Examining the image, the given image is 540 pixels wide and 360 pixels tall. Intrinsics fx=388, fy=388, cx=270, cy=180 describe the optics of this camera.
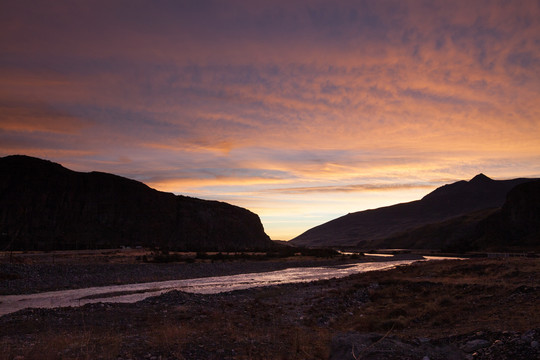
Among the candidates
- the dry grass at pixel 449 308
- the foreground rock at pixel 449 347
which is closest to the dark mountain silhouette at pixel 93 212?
the dry grass at pixel 449 308

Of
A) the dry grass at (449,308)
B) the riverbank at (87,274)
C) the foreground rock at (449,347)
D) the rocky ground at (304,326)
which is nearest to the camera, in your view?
the foreground rock at (449,347)

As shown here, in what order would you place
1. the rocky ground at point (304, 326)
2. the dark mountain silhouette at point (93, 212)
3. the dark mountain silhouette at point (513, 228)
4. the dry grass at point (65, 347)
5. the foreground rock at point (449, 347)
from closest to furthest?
the foreground rock at point (449, 347), the rocky ground at point (304, 326), the dry grass at point (65, 347), the dark mountain silhouette at point (513, 228), the dark mountain silhouette at point (93, 212)

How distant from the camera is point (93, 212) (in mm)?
125812

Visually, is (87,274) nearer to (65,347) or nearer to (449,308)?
(65,347)

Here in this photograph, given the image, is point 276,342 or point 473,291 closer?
point 276,342

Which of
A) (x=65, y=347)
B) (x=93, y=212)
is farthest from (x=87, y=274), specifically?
(x=93, y=212)

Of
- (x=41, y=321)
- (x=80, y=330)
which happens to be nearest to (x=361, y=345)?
(x=80, y=330)

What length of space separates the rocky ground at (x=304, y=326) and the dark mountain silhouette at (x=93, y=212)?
285 feet

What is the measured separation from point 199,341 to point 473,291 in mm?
18523

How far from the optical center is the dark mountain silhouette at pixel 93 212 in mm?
114875

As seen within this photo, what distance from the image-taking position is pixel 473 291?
24.4 metres

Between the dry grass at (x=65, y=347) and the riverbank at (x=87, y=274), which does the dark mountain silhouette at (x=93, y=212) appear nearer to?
the riverbank at (x=87, y=274)

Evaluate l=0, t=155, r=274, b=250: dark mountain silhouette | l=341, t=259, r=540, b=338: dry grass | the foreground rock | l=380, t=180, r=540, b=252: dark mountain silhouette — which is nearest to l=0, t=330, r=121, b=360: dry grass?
the foreground rock

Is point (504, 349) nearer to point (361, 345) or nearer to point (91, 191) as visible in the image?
point (361, 345)
